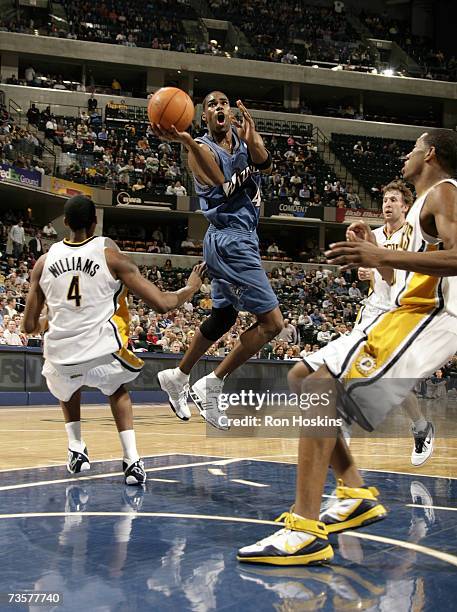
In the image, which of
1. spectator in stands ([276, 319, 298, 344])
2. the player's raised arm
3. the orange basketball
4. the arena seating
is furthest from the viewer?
the arena seating

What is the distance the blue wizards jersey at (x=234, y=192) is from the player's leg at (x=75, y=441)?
61.0 inches

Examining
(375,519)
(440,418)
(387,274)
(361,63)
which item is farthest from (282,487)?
(361,63)

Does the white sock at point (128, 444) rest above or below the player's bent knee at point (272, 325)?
below

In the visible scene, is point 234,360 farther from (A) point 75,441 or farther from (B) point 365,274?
(A) point 75,441

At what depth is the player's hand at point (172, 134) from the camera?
14.6 ft

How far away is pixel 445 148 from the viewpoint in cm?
312

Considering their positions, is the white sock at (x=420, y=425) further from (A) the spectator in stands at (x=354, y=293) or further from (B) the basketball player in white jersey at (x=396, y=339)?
(A) the spectator in stands at (x=354, y=293)

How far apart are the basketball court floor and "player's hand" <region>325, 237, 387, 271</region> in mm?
1121

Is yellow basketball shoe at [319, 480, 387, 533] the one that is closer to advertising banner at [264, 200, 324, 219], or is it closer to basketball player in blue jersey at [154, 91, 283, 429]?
basketball player in blue jersey at [154, 91, 283, 429]

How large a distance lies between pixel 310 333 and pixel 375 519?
1545cm

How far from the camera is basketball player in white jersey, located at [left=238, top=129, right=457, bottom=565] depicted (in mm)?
2777

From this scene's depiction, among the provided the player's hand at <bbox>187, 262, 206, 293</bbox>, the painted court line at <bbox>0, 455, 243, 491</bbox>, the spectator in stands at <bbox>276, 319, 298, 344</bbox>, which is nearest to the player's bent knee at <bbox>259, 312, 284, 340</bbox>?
the player's hand at <bbox>187, 262, 206, 293</bbox>

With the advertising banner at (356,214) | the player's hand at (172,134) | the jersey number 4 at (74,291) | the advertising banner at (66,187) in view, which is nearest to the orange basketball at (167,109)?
the player's hand at (172,134)

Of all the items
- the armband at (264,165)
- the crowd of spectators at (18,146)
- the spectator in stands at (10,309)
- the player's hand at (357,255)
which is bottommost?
the spectator in stands at (10,309)
